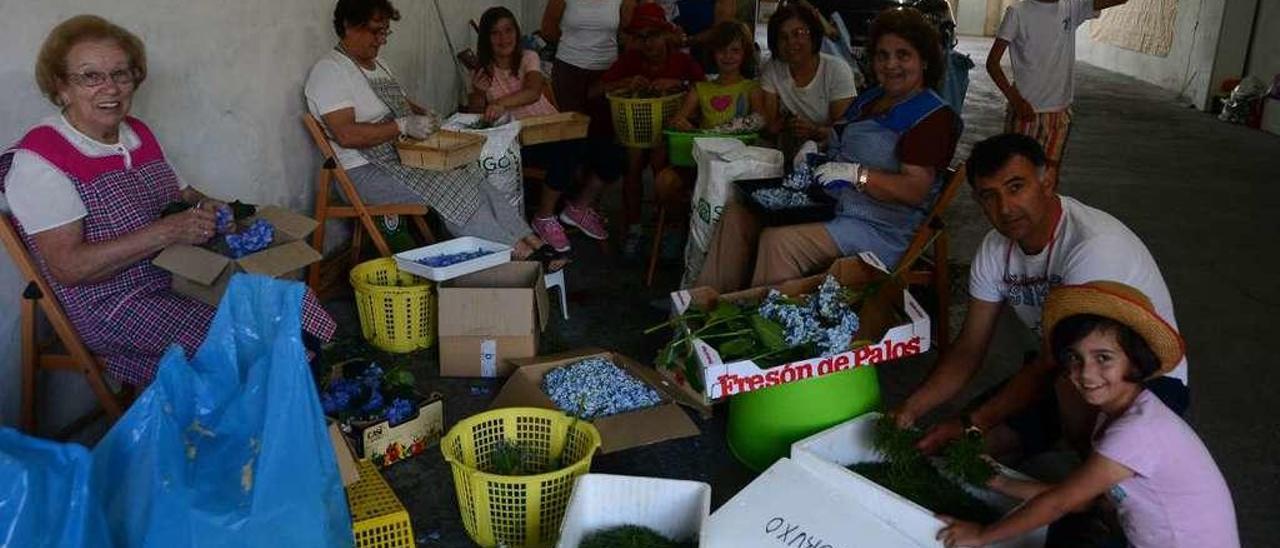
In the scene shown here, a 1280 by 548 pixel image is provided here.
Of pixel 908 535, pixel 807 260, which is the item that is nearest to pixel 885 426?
pixel 908 535

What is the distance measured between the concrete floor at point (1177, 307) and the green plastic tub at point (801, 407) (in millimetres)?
163

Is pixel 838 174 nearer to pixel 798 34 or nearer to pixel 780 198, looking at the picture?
pixel 780 198

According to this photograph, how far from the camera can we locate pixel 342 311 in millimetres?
4012

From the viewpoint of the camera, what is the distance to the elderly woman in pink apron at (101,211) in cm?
242

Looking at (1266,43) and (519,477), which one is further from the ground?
(1266,43)

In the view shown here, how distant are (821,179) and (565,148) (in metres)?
1.69

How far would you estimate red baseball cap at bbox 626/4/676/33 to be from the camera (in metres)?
5.18

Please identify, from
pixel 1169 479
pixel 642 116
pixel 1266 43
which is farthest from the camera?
pixel 1266 43

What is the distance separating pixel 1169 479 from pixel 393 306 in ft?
8.09

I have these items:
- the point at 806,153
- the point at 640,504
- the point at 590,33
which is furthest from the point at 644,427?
the point at 590,33

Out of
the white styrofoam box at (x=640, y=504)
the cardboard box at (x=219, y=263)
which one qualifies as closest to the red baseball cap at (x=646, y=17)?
the cardboard box at (x=219, y=263)

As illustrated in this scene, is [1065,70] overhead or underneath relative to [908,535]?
overhead

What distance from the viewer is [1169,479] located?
6.46 ft

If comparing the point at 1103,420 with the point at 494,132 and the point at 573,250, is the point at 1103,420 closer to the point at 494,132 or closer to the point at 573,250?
the point at 494,132
